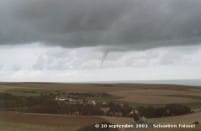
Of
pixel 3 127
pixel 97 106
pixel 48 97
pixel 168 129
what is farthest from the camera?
pixel 48 97

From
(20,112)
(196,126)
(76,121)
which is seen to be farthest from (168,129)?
(20,112)

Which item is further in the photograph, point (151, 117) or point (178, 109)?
point (178, 109)

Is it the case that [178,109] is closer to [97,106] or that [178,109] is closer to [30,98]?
[97,106]

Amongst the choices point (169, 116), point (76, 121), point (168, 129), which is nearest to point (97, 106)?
point (76, 121)

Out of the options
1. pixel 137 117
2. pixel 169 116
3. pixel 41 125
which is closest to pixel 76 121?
pixel 41 125

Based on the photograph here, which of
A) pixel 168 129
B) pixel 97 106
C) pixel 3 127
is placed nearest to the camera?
pixel 168 129

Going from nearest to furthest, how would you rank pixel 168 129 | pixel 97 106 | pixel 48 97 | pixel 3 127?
pixel 168 129, pixel 3 127, pixel 97 106, pixel 48 97

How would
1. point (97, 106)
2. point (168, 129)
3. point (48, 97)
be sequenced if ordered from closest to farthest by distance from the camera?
point (168, 129), point (97, 106), point (48, 97)

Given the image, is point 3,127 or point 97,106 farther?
point 97,106

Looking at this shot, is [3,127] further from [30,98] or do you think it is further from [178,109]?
[178,109]
